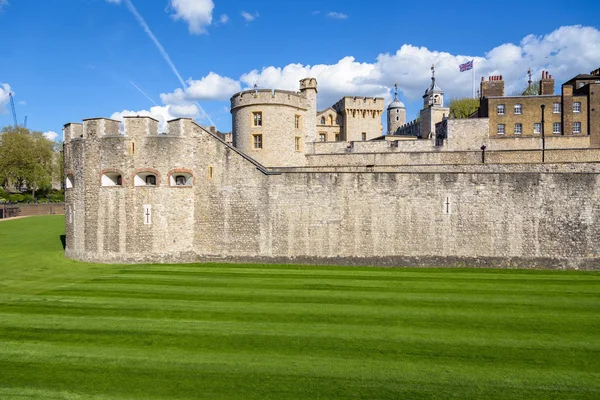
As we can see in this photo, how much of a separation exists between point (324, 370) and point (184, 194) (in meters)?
14.2

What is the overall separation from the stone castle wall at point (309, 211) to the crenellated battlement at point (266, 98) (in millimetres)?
6969

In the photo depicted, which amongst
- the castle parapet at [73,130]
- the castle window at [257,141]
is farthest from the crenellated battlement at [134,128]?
the castle window at [257,141]

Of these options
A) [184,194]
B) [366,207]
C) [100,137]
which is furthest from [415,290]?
[100,137]

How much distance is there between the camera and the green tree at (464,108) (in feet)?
196

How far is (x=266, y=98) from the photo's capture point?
26.2 m

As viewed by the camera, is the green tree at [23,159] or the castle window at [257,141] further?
the green tree at [23,159]

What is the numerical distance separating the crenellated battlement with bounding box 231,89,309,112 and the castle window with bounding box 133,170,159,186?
29.1 feet

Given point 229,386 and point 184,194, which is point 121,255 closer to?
point 184,194

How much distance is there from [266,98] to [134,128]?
9152mm

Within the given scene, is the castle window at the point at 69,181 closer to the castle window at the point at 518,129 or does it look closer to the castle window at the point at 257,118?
the castle window at the point at 257,118

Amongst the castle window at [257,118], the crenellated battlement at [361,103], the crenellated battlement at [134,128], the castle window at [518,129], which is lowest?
the crenellated battlement at [134,128]

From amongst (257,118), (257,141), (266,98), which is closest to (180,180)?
(257,141)

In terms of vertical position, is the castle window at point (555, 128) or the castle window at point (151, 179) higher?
the castle window at point (555, 128)

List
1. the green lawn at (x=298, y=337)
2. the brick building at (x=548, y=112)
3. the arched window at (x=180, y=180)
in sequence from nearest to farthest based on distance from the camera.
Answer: the green lawn at (x=298, y=337) → the arched window at (x=180, y=180) → the brick building at (x=548, y=112)
